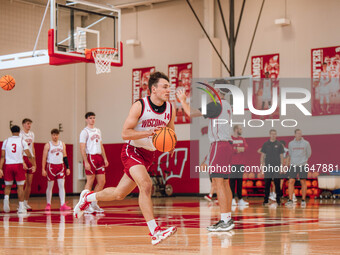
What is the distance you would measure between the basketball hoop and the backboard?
0.18 m

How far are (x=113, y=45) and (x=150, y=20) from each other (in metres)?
7.52

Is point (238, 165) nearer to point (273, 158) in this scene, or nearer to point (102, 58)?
point (273, 158)

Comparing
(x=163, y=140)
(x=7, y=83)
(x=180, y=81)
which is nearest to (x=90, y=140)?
(x=7, y=83)

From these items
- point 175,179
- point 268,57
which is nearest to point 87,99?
point 175,179

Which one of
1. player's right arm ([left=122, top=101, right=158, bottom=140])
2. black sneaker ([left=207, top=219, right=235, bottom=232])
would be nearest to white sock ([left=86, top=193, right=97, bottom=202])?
player's right arm ([left=122, top=101, right=158, bottom=140])

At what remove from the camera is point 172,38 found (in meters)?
22.4

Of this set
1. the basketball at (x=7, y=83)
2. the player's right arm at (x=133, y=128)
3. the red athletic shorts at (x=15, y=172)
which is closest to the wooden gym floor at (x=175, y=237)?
the player's right arm at (x=133, y=128)

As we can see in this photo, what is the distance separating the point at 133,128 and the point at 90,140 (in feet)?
20.7

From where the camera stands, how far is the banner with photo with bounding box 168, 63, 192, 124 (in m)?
21.8

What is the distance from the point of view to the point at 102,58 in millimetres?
14555

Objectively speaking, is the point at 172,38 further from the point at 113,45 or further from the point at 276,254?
the point at 276,254

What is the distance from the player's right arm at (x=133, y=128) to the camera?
632 centimetres

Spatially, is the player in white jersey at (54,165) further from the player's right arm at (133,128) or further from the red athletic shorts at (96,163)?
the player's right arm at (133,128)

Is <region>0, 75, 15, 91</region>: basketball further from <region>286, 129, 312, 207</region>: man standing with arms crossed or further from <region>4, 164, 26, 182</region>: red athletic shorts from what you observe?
<region>286, 129, 312, 207</region>: man standing with arms crossed
